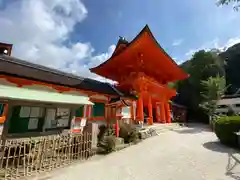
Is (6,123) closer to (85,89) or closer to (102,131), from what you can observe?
(85,89)

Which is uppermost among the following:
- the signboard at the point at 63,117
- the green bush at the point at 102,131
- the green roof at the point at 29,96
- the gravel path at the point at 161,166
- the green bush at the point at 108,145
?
the green roof at the point at 29,96

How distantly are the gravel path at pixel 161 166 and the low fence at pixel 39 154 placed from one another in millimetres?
615

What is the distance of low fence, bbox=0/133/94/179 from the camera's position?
17.6 ft

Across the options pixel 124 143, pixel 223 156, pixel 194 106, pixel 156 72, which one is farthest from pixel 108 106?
pixel 194 106

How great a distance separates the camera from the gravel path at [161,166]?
5285 millimetres

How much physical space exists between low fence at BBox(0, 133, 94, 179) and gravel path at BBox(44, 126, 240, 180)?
61 centimetres

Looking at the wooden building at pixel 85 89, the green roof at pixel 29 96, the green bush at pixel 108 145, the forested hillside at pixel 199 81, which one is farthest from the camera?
the forested hillside at pixel 199 81

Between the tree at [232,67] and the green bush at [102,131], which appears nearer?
the green bush at [102,131]

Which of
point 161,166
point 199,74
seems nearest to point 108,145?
point 161,166

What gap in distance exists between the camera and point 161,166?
20.2ft

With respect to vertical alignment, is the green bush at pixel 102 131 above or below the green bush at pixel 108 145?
above

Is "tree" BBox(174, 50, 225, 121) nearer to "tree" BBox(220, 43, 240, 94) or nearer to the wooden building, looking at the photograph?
"tree" BBox(220, 43, 240, 94)

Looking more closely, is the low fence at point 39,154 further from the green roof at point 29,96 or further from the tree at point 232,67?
the tree at point 232,67

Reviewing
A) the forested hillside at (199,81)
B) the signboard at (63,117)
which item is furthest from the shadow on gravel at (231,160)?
the forested hillside at (199,81)
